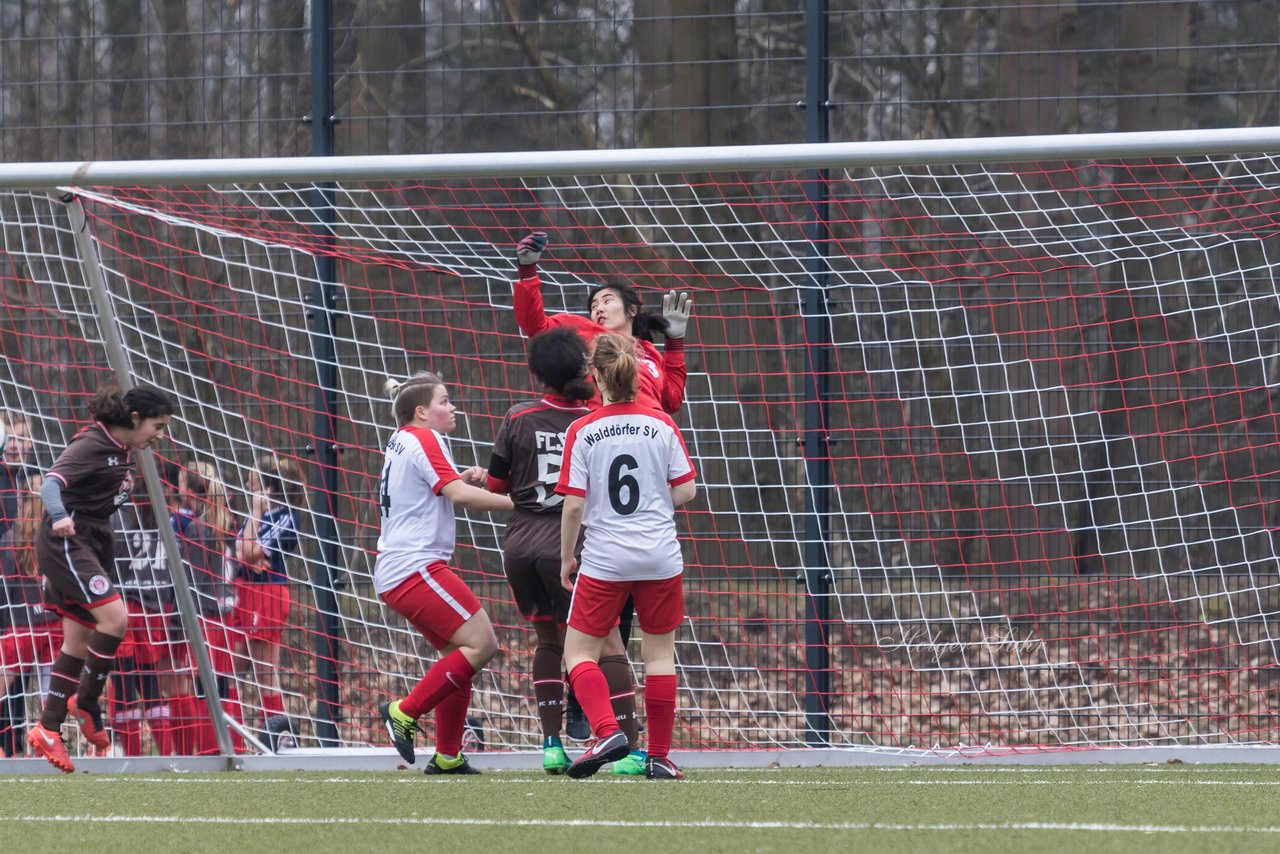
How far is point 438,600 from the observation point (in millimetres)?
5824

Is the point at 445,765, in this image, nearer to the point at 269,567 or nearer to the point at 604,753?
the point at 604,753

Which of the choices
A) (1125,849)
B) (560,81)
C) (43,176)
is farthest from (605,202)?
(1125,849)

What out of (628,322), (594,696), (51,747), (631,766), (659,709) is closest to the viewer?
(594,696)

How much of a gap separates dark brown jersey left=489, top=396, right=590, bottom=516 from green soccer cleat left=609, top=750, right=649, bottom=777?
95cm

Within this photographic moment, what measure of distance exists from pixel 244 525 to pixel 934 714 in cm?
344

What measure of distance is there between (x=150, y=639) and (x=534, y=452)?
9.45ft

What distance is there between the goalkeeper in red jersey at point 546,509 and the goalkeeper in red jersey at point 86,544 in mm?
1697

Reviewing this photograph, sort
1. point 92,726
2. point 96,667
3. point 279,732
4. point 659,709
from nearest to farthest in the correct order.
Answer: point 659,709 < point 96,667 < point 92,726 < point 279,732

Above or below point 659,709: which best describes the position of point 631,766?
below

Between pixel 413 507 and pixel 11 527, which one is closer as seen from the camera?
pixel 413 507

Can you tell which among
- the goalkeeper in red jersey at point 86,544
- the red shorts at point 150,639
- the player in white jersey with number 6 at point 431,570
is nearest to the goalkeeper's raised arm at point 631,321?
the player in white jersey with number 6 at point 431,570

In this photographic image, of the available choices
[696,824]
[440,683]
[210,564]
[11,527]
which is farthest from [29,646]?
[696,824]

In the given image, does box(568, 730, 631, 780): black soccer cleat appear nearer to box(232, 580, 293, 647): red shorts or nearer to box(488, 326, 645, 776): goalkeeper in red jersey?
box(488, 326, 645, 776): goalkeeper in red jersey

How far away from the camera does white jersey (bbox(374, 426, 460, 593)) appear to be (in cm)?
584
